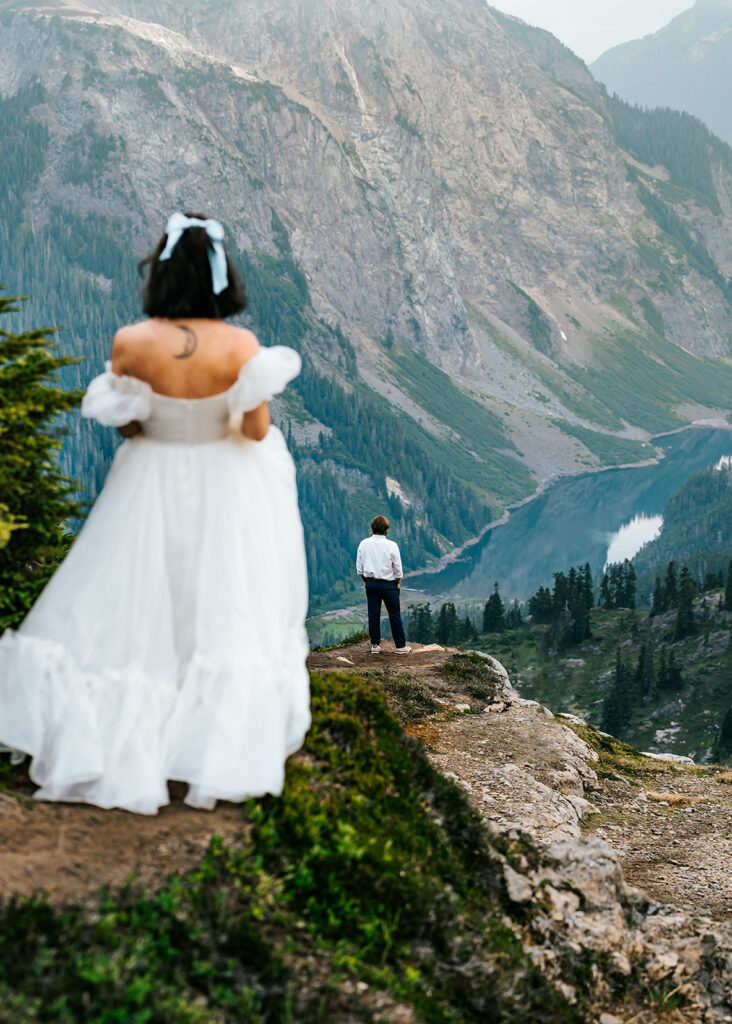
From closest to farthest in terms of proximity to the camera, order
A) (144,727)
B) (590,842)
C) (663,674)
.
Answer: (144,727) < (590,842) < (663,674)

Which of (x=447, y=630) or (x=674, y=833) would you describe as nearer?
(x=674, y=833)

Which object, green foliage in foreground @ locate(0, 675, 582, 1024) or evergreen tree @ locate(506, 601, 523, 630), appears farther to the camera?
evergreen tree @ locate(506, 601, 523, 630)

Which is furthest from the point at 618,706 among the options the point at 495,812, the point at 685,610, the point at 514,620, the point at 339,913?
the point at 339,913

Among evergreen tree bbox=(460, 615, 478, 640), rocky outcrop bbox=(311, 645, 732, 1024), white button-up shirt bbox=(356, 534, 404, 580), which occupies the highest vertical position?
white button-up shirt bbox=(356, 534, 404, 580)

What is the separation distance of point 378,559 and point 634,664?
111 metres

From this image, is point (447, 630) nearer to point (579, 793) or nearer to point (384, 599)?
point (384, 599)

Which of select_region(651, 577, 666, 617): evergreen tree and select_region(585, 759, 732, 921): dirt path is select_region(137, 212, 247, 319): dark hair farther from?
select_region(651, 577, 666, 617): evergreen tree

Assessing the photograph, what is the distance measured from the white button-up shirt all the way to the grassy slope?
87.5 m

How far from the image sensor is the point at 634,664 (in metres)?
122

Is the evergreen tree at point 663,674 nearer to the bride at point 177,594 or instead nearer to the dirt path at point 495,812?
the dirt path at point 495,812

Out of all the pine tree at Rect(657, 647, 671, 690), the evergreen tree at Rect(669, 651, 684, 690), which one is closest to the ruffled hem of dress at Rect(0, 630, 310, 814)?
the pine tree at Rect(657, 647, 671, 690)

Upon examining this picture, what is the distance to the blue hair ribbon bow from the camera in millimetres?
7352

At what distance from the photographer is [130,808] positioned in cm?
672

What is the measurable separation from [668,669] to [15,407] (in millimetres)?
118055
